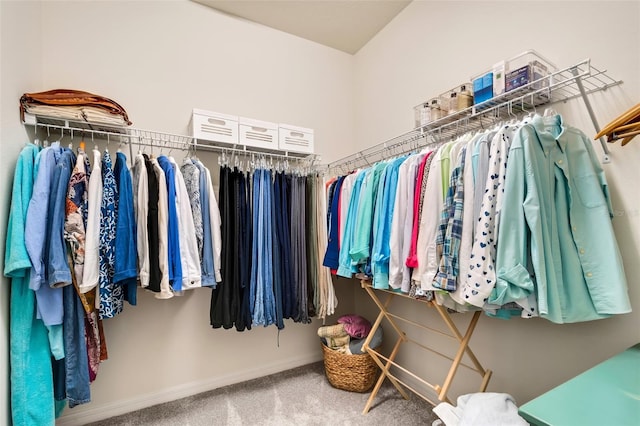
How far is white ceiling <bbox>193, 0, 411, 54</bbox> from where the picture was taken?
2328 mm

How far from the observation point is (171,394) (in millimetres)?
2102

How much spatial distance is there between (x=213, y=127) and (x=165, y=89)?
0.53 meters

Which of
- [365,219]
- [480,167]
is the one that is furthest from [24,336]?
[480,167]

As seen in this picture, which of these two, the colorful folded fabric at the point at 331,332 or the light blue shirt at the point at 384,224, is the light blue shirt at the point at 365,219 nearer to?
the light blue shirt at the point at 384,224

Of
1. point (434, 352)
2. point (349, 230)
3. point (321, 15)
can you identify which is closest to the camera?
point (434, 352)

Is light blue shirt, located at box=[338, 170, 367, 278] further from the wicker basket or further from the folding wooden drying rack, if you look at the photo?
the wicker basket

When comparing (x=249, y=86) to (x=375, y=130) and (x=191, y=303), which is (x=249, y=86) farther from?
(x=191, y=303)

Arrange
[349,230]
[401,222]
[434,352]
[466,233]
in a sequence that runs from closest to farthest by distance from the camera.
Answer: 1. [466,233]
2. [401,222]
3. [434,352]
4. [349,230]

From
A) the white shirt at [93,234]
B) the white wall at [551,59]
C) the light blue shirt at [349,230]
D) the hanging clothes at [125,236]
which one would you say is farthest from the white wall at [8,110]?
the white wall at [551,59]

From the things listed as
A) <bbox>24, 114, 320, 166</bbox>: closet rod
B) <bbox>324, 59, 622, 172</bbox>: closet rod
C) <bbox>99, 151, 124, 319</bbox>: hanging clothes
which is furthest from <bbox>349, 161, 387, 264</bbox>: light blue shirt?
<bbox>99, 151, 124, 319</bbox>: hanging clothes

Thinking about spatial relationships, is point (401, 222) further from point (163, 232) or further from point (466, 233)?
point (163, 232)

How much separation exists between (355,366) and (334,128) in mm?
2097

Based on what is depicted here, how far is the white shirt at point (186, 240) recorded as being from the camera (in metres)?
1.69

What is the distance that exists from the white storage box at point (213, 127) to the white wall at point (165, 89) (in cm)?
31
